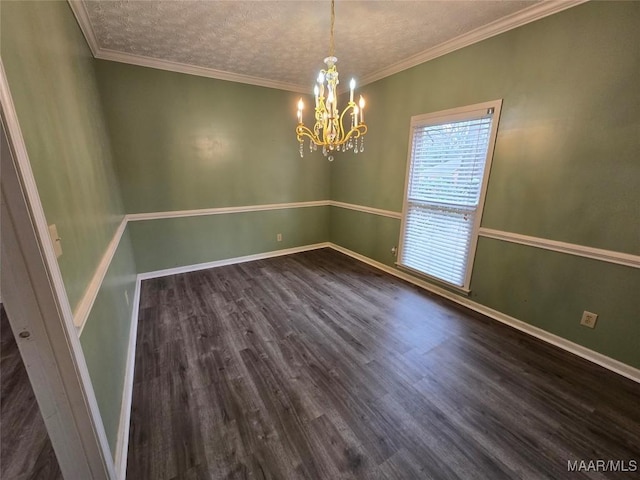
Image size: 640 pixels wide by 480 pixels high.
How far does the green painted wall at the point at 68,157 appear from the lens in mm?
911

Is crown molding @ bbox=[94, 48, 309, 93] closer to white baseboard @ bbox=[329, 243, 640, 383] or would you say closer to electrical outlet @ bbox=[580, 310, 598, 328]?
white baseboard @ bbox=[329, 243, 640, 383]

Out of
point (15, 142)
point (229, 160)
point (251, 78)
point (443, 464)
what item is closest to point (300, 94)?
point (251, 78)

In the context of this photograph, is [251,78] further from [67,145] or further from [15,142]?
[15,142]

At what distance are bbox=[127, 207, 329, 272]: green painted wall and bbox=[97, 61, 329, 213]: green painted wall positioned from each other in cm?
23

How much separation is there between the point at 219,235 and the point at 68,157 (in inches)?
103

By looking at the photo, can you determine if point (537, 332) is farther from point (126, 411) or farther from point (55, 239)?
point (55, 239)

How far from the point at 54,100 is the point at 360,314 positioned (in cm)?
264

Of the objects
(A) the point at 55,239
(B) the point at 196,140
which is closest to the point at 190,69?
(B) the point at 196,140

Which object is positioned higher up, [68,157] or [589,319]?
[68,157]

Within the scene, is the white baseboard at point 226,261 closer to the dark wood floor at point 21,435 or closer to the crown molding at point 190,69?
the dark wood floor at point 21,435

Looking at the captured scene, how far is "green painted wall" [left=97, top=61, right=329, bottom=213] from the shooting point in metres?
3.02

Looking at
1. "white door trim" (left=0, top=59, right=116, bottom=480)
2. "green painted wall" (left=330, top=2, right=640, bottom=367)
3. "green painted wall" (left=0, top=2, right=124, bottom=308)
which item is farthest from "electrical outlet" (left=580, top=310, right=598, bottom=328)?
"green painted wall" (left=0, top=2, right=124, bottom=308)

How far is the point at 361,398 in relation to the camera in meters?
1.71

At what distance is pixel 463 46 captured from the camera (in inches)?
99.3
